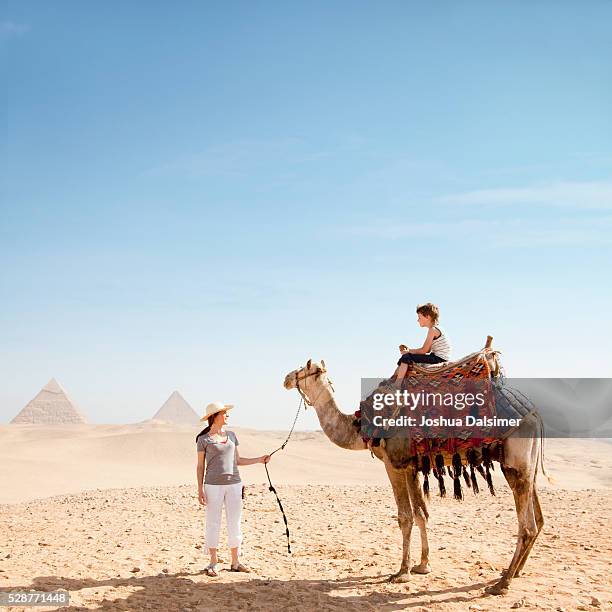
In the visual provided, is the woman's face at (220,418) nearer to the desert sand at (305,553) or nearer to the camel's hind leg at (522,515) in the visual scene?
the desert sand at (305,553)

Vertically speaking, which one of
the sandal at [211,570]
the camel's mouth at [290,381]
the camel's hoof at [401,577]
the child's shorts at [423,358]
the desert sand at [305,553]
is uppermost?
the child's shorts at [423,358]

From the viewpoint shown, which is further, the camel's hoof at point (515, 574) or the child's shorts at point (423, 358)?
the child's shorts at point (423, 358)

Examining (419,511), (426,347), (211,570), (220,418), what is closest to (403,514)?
(419,511)

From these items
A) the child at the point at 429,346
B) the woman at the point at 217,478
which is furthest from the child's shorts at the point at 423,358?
the woman at the point at 217,478

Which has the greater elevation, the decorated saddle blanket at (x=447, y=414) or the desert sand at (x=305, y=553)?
the decorated saddle blanket at (x=447, y=414)

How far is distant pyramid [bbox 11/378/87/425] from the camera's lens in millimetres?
94375

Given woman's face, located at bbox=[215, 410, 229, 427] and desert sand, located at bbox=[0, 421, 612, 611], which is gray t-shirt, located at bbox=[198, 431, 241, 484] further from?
desert sand, located at bbox=[0, 421, 612, 611]

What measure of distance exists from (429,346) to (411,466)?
1584 millimetres

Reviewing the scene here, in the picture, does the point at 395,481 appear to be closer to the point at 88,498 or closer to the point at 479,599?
the point at 479,599

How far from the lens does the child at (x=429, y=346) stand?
861cm

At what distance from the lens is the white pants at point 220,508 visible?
8.34 metres

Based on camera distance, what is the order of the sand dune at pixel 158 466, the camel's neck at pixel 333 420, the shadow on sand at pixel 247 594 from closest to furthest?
the shadow on sand at pixel 247 594 → the camel's neck at pixel 333 420 → the sand dune at pixel 158 466

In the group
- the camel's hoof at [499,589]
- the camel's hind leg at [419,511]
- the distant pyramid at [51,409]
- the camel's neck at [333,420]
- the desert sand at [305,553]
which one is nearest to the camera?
the desert sand at [305,553]

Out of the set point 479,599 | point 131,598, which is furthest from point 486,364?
point 131,598
